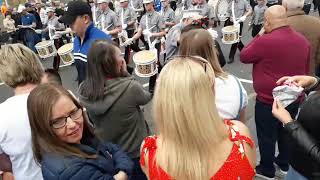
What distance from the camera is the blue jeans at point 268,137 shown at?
3746mm

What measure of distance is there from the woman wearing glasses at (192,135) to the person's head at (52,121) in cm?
45

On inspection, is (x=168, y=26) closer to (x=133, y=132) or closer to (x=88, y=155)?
(x=133, y=132)

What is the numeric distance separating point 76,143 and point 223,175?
0.76m

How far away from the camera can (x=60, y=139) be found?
75.7 inches

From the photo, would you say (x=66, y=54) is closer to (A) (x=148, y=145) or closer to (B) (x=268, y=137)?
(B) (x=268, y=137)

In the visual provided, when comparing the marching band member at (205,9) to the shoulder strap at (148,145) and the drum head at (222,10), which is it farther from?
the shoulder strap at (148,145)

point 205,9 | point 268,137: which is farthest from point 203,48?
point 205,9

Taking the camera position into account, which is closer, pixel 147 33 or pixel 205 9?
pixel 147 33

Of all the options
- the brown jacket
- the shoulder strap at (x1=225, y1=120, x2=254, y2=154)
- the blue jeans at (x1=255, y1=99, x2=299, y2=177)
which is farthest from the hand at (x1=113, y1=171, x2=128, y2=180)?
the brown jacket

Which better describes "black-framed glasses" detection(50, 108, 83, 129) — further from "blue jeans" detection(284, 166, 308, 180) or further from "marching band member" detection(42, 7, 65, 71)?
"marching band member" detection(42, 7, 65, 71)

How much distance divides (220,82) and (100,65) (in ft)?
2.73

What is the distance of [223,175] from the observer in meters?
1.72

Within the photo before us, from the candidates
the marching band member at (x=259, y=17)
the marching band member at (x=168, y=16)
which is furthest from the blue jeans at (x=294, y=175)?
the marching band member at (x=168, y=16)

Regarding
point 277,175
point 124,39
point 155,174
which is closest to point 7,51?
point 155,174
